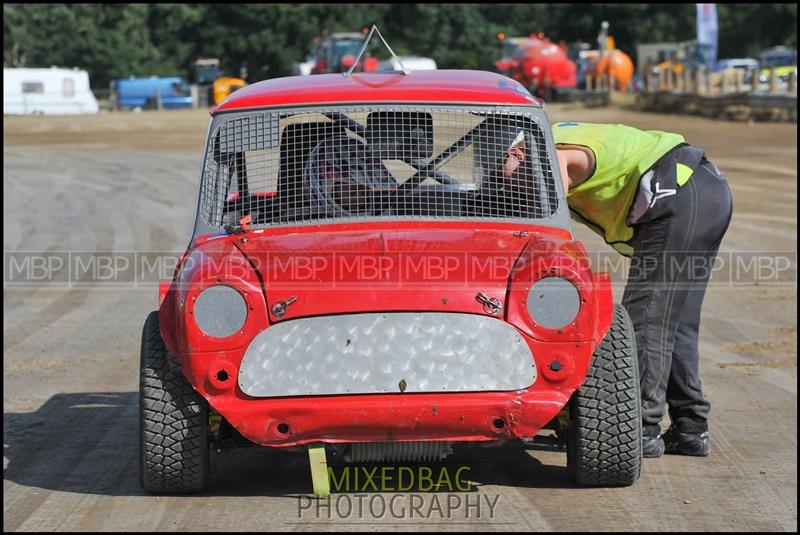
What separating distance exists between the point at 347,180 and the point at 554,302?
1332 millimetres

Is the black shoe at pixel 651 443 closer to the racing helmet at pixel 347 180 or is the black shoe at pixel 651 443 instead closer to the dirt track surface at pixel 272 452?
the dirt track surface at pixel 272 452

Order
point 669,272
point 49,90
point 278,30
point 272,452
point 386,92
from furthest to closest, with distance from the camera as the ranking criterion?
point 278,30 → point 49,90 → point 272,452 → point 669,272 → point 386,92

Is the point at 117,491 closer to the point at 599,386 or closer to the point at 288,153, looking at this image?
the point at 288,153

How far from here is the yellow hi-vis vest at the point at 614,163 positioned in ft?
20.7

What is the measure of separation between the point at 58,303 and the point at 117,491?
20.1 ft

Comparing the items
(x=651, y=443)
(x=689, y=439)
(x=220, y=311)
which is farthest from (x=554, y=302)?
(x=689, y=439)

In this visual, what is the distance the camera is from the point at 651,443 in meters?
6.32

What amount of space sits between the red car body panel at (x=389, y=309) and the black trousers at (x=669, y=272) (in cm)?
109

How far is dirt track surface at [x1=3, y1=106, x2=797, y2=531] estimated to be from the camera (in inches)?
203

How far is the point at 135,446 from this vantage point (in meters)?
6.59

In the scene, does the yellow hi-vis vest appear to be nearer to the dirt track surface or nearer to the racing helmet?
the racing helmet

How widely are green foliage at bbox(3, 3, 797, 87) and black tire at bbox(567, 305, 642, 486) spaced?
61.4m

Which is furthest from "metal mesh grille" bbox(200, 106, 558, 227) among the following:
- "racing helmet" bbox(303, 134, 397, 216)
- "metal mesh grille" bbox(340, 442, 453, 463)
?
"metal mesh grille" bbox(340, 442, 453, 463)

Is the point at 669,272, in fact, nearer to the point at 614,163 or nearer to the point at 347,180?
the point at 614,163
